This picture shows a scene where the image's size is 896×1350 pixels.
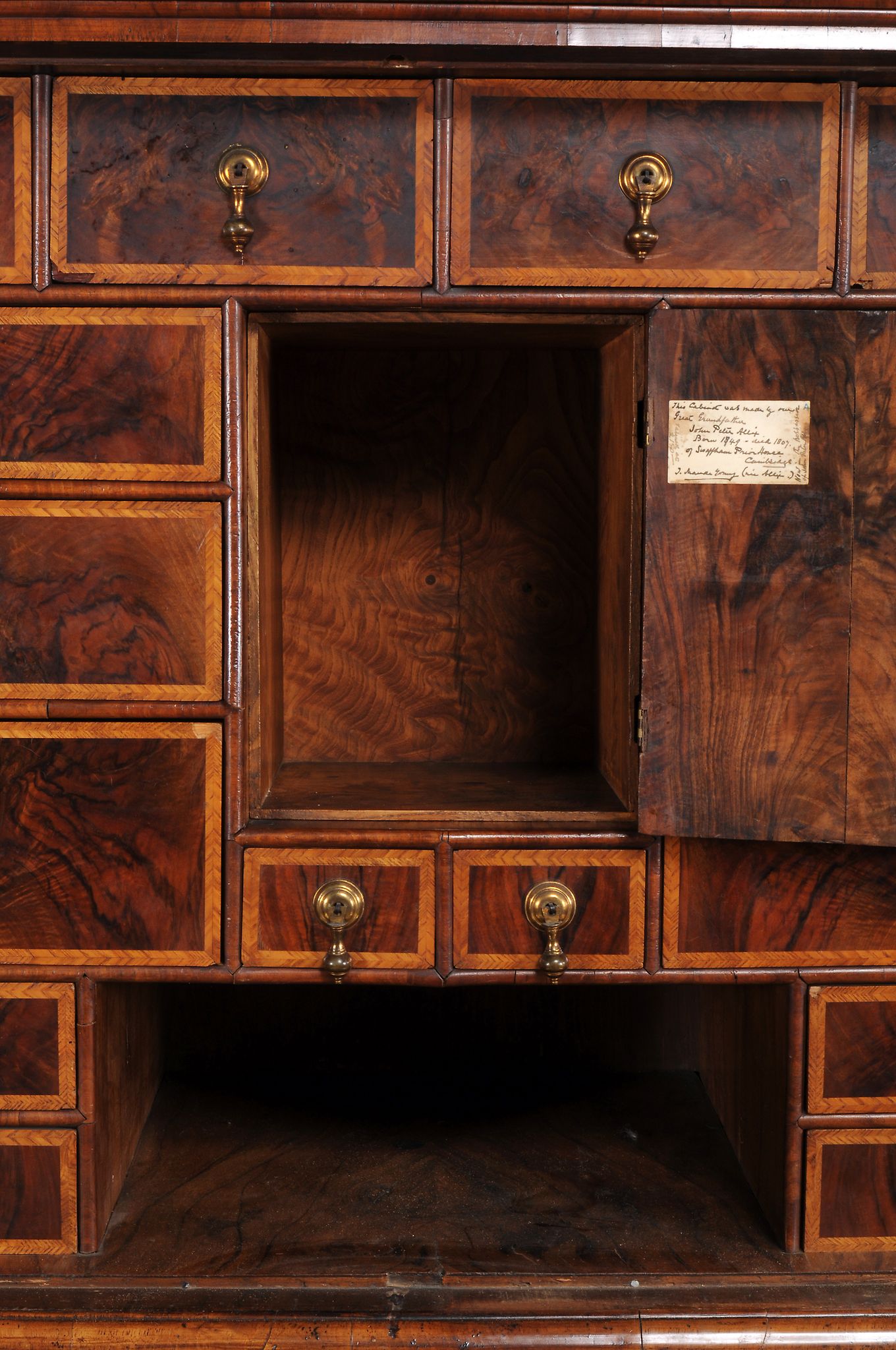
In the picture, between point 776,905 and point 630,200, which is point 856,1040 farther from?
point 630,200

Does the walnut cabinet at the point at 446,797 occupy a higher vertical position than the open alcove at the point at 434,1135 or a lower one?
higher

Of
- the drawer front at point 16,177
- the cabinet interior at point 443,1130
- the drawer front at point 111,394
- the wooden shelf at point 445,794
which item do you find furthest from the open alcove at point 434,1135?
the drawer front at point 16,177

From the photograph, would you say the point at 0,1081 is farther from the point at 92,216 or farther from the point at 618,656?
the point at 92,216

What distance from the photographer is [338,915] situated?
1.53 metres

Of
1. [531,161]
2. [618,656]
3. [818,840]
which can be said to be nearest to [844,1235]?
[818,840]

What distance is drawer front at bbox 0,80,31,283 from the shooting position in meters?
1.46

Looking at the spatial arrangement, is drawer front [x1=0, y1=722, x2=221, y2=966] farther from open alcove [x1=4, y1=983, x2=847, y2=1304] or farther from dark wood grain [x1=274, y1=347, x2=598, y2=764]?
dark wood grain [x1=274, y1=347, x2=598, y2=764]

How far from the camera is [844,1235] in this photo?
1.58 metres

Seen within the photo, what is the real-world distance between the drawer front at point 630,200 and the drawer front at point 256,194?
0.26ft

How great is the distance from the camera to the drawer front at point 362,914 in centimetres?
155

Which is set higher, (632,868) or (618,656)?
(618,656)

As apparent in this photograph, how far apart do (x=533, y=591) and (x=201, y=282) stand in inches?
32.3

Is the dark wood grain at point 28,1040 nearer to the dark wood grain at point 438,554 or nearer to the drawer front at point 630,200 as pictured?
the dark wood grain at point 438,554

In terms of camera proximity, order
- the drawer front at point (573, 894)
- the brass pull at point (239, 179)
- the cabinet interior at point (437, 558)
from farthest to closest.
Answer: the cabinet interior at point (437, 558) → the drawer front at point (573, 894) → the brass pull at point (239, 179)
